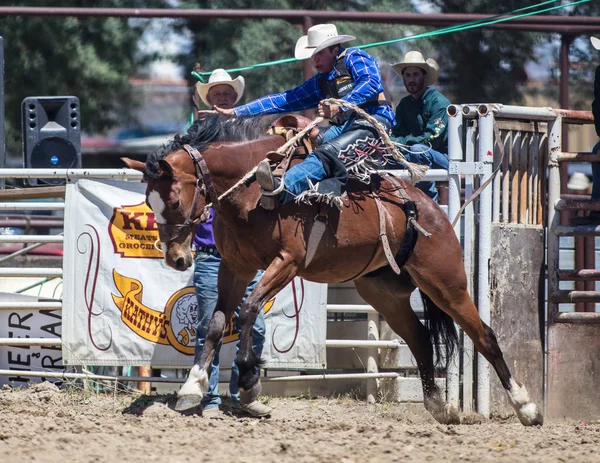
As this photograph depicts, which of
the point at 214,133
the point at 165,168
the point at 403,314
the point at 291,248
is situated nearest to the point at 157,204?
the point at 165,168

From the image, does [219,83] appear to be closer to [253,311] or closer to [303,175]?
[303,175]

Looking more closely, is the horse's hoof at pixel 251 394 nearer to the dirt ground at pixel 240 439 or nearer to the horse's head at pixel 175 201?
the dirt ground at pixel 240 439

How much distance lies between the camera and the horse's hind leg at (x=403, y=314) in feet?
23.1

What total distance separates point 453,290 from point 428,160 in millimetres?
1241

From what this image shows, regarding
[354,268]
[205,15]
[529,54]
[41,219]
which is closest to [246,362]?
[354,268]

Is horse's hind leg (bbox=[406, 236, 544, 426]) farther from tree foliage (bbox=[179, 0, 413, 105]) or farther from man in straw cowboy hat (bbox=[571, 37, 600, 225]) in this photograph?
tree foliage (bbox=[179, 0, 413, 105])

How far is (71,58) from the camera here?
16375mm

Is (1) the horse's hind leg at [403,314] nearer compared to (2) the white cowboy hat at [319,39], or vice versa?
(2) the white cowboy hat at [319,39]

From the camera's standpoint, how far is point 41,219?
11.9 meters

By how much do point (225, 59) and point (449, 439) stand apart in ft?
35.6

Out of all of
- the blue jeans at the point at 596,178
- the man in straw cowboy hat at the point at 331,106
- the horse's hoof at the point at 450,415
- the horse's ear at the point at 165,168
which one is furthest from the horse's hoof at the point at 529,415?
the horse's ear at the point at 165,168

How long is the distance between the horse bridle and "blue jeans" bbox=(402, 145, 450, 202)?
1.98 metres

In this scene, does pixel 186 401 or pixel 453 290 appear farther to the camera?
pixel 453 290

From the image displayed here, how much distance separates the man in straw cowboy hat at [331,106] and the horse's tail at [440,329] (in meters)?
1.36
